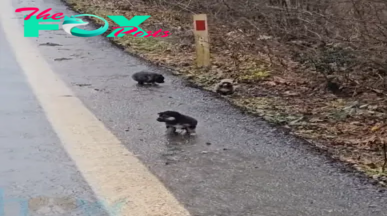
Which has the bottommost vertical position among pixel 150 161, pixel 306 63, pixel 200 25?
pixel 306 63

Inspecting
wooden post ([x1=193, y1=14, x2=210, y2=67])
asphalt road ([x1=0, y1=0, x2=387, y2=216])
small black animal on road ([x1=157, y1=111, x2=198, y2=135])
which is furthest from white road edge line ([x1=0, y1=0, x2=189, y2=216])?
wooden post ([x1=193, y1=14, x2=210, y2=67])

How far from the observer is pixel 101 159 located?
16.9 ft

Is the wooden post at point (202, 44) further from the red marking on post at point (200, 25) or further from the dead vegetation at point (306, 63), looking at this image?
the dead vegetation at point (306, 63)

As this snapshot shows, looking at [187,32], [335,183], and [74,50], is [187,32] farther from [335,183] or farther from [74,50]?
[335,183]

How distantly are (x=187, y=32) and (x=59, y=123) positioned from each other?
6.14 metres

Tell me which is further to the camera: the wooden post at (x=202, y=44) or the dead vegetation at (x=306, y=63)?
the wooden post at (x=202, y=44)

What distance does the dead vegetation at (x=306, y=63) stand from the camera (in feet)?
20.1

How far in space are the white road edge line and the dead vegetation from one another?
165cm

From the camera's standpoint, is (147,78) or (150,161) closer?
(150,161)

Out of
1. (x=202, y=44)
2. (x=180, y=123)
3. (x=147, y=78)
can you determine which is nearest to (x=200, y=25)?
(x=202, y=44)

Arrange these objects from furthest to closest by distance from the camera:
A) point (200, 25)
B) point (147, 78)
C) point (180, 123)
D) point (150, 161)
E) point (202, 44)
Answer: point (200, 25), point (202, 44), point (147, 78), point (180, 123), point (150, 161)

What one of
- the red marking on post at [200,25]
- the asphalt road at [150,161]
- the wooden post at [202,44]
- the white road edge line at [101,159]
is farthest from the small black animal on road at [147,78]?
the red marking on post at [200,25]

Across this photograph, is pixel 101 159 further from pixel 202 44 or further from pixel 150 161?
pixel 202 44

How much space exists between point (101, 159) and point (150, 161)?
15.3 inches
